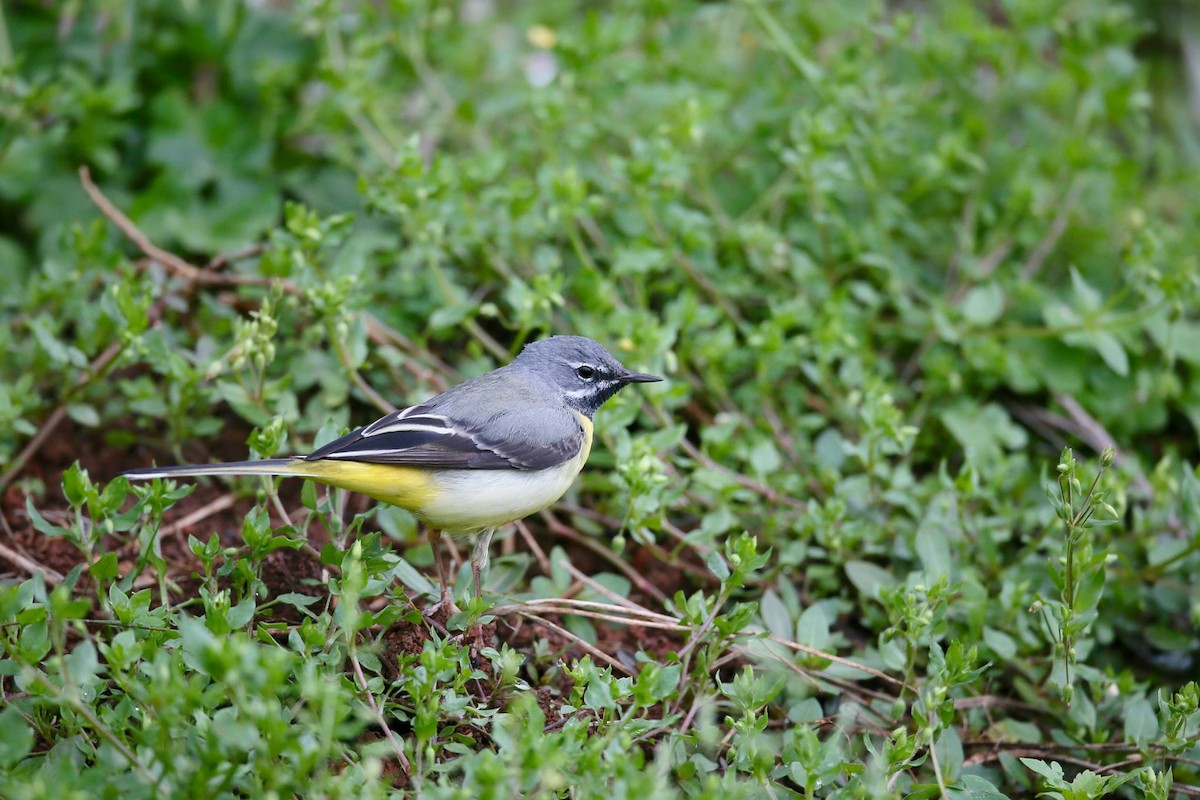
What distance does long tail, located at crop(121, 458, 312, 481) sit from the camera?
305 cm

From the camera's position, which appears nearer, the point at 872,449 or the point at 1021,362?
the point at 872,449

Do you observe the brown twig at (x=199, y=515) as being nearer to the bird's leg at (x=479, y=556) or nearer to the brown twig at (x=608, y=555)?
the bird's leg at (x=479, y=556)

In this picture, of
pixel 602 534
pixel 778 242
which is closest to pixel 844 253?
pixel 778 242

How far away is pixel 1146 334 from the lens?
5168 millimetres

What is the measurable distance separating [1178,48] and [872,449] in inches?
205

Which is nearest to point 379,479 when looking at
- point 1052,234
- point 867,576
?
point 867,576

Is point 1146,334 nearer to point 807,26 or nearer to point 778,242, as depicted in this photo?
point 778,242

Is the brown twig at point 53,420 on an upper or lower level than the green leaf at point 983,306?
upper

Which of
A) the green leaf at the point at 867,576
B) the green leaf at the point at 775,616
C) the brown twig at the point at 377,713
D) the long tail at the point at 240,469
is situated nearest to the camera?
the brown twig at the point at 377,713

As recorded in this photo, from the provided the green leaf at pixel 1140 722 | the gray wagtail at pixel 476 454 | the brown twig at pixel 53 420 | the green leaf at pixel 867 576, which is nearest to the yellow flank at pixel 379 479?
the gray wagtail at pixel 476 454

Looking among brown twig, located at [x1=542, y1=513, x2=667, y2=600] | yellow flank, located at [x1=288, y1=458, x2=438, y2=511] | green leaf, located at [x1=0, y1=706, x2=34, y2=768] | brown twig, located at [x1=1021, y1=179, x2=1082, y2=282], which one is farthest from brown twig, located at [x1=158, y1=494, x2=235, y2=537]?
brown twig, located at [x1=1021, y1=179, x2=1082, y2=282]

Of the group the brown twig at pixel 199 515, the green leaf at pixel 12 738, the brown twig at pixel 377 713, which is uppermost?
the green leaf at pixel 12 738

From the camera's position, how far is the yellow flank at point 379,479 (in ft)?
10.5

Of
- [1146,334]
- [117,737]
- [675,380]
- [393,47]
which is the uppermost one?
[393,47]
